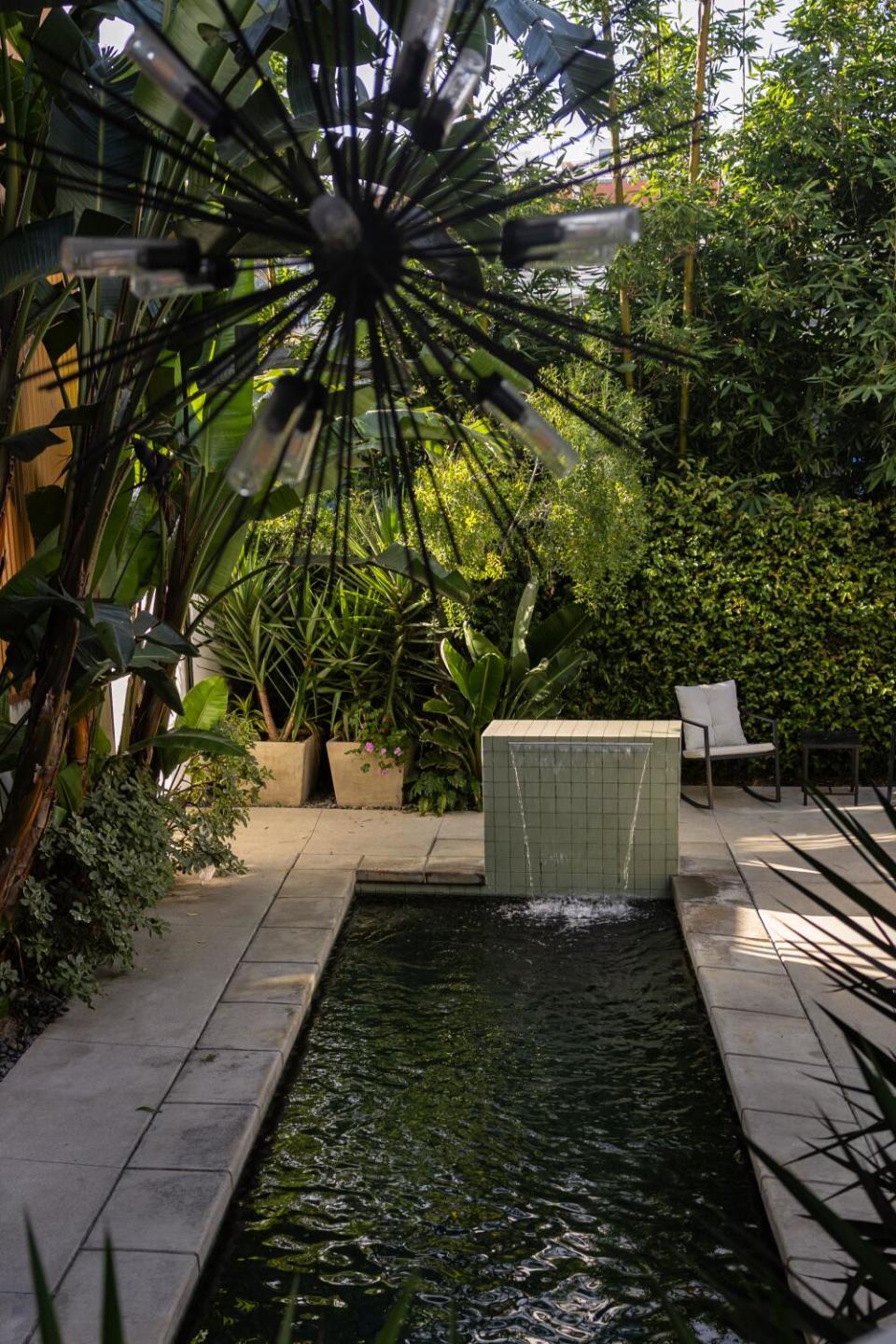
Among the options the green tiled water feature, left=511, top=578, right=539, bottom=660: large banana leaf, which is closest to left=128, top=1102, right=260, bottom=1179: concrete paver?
the green tiled water feature

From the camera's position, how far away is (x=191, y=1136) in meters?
4.23

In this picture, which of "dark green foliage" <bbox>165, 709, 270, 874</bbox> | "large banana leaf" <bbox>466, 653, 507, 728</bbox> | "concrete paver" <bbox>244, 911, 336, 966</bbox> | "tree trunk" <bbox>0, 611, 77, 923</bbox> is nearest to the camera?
"tree trunk" <bbox>0, 611, 77, 923</bbox>

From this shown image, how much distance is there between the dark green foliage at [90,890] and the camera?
5176 millimetres

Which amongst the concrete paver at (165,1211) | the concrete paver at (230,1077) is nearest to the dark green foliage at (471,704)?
the concrete paver at (230,1077)

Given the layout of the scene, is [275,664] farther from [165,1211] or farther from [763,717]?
[165,1211]

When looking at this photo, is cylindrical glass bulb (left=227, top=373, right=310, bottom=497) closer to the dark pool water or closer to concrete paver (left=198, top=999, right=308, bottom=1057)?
the dark pool water

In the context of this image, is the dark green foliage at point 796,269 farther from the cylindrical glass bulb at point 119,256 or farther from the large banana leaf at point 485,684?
the cylindrical glass bulb at point 119,256

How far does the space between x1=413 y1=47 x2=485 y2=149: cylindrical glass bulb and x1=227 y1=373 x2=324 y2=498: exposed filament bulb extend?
0.41 metres

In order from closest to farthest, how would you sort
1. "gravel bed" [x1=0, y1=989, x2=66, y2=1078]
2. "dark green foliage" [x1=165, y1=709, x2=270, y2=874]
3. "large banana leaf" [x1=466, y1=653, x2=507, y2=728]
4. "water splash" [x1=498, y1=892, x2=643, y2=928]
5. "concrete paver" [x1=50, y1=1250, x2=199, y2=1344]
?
1. "concrete paver" [x1=50, y1=1250, x2=199, y2=1344]
2. "gravel bed" [x1=0, y1=989, x2=66, y2=1078]
3. "dark green foliage" [x1=165, y1=709, x2=270, y2=874]
4. "water splash" [x1=498, y1=892, x2=643, y2=928]
5. "large banana leaf" [x1=466, y1=653, x2=507, y2=728]

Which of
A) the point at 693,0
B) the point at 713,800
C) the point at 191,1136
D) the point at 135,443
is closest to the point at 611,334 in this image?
the point at 191,1136

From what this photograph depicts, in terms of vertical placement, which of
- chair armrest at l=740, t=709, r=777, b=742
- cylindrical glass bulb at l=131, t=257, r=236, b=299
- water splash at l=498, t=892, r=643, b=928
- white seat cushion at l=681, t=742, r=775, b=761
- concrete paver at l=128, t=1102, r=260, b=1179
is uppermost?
cylindrical glass bulb at l=131, t=257, r=236, b=299

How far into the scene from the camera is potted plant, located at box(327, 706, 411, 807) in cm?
885

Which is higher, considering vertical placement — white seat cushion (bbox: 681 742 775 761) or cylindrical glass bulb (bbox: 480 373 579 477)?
cylindrical glass bulb (bbox: 480 373 579 477)

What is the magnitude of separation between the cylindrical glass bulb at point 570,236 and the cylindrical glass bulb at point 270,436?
35cm
